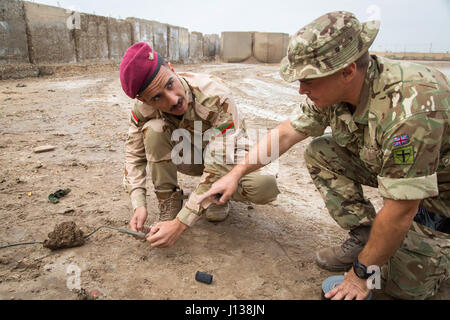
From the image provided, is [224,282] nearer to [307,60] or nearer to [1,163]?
[307,60]

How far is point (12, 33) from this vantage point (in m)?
7.32

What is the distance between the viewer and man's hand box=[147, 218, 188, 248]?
1.72 metres

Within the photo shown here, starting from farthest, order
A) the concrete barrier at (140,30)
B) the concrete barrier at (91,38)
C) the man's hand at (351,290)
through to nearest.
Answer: the concrete barrier at (140,30)
the concrete barrier at (91,38)
the man's hand at (351,290)

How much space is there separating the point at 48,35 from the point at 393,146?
29.3 feet

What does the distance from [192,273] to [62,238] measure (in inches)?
29.2

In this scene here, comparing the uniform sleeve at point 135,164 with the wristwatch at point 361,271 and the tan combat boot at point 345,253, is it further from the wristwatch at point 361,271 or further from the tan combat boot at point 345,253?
the wristwatch at point 361,271

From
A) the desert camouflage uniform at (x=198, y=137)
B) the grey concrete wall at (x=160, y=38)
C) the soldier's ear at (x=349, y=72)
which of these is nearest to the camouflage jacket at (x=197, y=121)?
the desert camouflage uniform at (x=198, y=137)

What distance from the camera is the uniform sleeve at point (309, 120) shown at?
1731mm

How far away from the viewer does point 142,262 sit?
1848 millimetres

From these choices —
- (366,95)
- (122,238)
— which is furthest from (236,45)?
(366,95)

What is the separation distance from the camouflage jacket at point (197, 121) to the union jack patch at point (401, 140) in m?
0.95

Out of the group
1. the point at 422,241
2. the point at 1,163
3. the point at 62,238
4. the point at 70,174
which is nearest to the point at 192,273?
the point at 62,238

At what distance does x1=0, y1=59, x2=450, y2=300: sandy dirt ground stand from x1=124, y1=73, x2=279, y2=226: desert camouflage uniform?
12.0 inches

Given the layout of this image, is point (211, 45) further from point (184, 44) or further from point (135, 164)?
point (135, 164)
